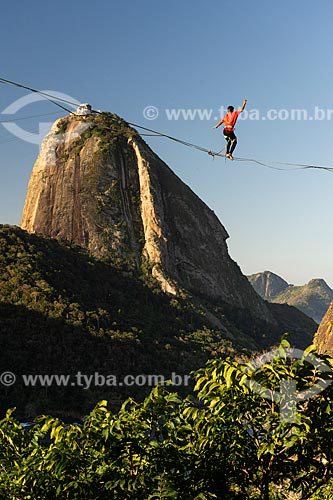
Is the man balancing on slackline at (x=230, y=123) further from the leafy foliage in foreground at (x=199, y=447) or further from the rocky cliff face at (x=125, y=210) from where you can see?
the rocky cliff face at (x=125, y=210)

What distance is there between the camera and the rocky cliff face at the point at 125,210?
437 feet

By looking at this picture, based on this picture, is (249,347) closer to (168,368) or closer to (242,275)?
(168,368)

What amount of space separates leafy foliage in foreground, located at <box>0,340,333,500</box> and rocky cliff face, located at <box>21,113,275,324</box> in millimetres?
120114

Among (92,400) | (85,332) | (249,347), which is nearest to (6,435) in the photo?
(92,400)

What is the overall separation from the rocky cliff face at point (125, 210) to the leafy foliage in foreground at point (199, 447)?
120 m

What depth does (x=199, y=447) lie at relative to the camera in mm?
7352

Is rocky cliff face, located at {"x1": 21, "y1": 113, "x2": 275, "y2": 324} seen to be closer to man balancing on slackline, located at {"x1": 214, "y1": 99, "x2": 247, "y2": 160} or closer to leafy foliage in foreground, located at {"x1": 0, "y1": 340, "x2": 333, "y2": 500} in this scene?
man balancing on slackline, located at {"x1": 214, "y1": 99, "x2": 247, "y2": 160}

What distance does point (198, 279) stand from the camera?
147m

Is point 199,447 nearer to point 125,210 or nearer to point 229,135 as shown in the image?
point 229,135

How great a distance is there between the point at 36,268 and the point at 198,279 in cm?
5772

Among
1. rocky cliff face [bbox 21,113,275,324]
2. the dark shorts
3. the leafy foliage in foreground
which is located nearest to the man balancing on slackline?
the dark shorts

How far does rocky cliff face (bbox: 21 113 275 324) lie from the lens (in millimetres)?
133250

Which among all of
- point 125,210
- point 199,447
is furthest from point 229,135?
point 125,210

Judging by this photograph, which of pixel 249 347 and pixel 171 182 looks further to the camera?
pixel 171 182
